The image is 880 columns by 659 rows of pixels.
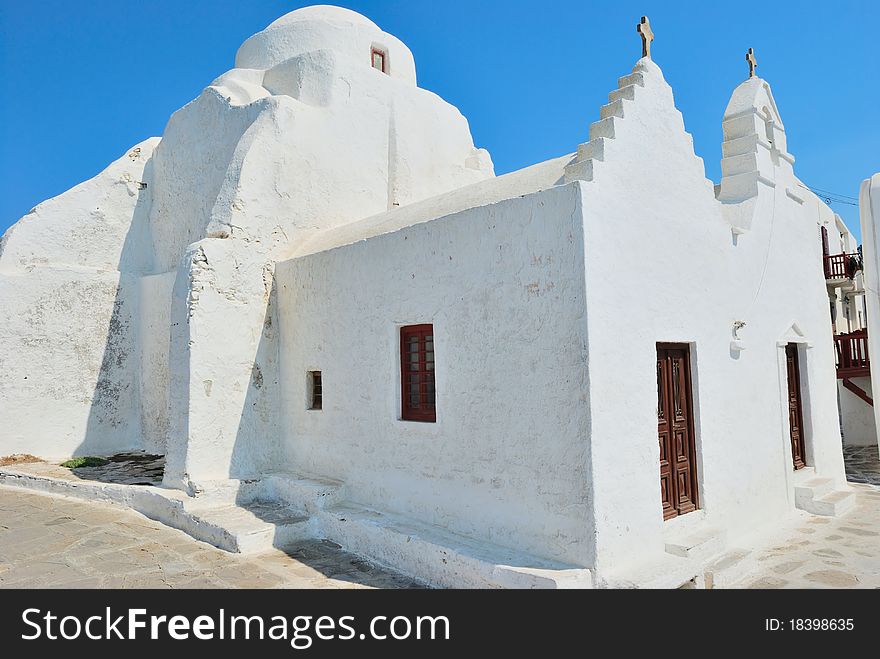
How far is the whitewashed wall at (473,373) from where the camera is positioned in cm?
460

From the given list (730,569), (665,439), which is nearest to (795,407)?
(665,439)

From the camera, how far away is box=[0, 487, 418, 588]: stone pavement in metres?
5.23

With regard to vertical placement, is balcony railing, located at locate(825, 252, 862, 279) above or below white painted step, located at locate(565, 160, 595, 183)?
above

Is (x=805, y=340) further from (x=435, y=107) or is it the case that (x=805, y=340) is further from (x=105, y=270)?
(x=105, y=270)

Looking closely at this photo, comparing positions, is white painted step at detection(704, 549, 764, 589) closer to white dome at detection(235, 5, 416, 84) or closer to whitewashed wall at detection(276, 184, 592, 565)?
whitewashed wall at detection(276, 184, 592, 565)

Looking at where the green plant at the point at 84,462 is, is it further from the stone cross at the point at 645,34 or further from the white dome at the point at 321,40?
the stone cross at the point at 645,34

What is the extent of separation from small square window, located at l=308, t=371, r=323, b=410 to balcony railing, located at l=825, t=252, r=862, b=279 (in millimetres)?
13267

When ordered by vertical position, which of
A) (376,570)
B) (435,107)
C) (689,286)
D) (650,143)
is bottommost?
(376,570)

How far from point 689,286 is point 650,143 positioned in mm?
1352

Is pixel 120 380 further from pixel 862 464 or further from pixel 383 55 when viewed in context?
pixel 862 464

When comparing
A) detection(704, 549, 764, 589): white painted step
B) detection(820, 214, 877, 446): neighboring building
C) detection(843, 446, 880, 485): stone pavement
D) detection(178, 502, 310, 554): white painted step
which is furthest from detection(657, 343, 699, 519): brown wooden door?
detection(820, 214, 877, 446): neighboring building

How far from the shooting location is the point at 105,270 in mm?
10477
